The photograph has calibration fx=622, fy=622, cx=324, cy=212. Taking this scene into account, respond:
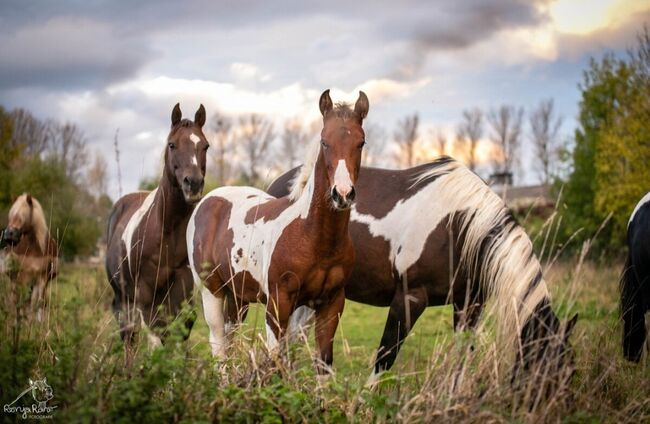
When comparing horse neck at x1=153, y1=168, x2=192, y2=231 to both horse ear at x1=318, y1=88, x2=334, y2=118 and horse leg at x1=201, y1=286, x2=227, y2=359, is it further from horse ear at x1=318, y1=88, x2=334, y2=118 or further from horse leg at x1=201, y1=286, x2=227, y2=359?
horse ear at x1=318, y1=88, x2=334, y2=118

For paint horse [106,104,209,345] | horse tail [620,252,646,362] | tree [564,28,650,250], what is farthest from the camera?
tree [564,28,650,250]

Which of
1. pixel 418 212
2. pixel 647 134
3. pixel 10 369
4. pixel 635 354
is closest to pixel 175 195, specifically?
pixel 418 212

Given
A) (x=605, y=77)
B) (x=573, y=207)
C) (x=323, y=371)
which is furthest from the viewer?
(x=573, y=207)

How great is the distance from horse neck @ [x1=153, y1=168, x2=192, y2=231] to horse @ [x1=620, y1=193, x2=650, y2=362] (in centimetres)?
422

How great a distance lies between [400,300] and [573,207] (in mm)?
19767

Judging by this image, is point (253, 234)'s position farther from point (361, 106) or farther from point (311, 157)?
point (361, 106)

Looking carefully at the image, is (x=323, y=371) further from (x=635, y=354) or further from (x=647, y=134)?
(x=647, y=134)

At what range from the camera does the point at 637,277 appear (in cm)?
599

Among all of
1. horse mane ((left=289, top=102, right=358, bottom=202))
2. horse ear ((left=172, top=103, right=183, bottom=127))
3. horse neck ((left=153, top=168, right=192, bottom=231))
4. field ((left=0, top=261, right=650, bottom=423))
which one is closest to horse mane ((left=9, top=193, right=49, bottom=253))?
horse neck ((left=153, top=168, right=192, bottom=231))

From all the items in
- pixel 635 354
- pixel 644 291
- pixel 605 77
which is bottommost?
pixel 635 354

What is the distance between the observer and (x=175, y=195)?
5.89m

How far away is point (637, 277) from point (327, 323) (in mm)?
3384

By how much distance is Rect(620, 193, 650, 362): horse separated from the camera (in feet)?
19.2

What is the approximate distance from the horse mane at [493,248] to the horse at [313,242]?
0.97m
